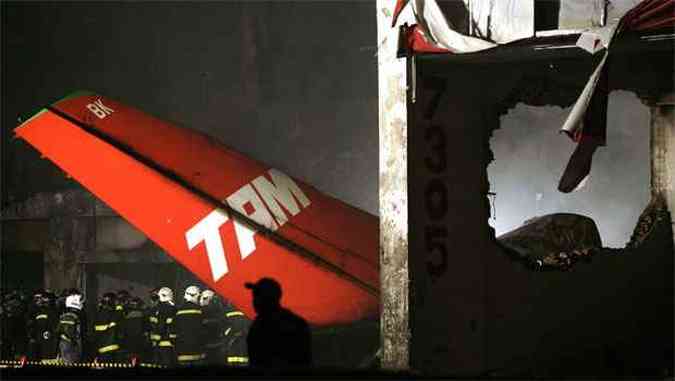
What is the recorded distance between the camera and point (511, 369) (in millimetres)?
9977

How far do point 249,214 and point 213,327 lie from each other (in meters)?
3.78

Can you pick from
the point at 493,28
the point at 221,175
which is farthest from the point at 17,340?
the point at 493,28

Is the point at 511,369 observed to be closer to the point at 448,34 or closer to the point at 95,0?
the point at 448,34

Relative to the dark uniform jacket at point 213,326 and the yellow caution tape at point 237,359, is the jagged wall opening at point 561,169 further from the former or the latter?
the dark uniform jacket at point 213,326

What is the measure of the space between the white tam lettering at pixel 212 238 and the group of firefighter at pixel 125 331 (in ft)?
7.39

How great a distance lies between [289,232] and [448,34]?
4.57 meters

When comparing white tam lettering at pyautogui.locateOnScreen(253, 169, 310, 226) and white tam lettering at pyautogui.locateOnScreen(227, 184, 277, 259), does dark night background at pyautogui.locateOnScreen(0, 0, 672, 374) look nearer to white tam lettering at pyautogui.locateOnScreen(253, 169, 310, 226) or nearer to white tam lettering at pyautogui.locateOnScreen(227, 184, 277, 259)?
white tam lettering at pyautogui.locateOnScreen(253, 169, 310, 226)

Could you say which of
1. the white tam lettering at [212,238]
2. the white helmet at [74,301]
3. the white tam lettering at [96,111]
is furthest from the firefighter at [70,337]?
the white tam lettering at [212,238]

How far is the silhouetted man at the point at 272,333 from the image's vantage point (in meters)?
6.30

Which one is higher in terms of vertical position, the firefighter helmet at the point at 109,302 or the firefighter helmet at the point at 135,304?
the firefighter helmet at the point at 109,302

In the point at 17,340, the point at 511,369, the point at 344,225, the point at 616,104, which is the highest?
the point at 616,104

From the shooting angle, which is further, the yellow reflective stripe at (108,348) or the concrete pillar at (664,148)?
the yellow reflective stripe at (108,348)

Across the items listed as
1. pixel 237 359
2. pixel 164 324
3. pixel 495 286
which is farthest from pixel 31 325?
pixel 495 286

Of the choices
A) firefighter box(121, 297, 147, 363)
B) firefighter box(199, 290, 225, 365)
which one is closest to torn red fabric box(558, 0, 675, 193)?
firefighter box(199, 290, 225, 365)
